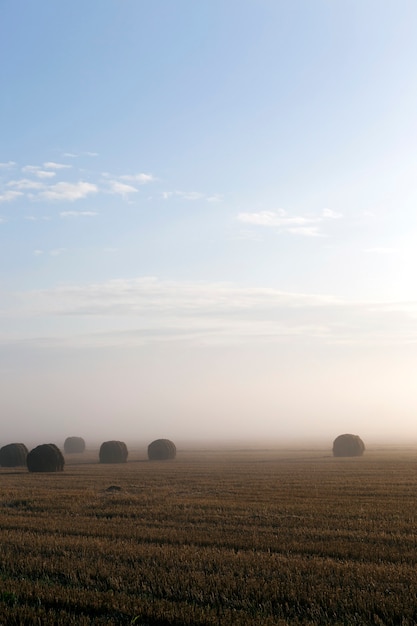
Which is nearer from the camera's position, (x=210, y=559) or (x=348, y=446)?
(x=210, y=559)

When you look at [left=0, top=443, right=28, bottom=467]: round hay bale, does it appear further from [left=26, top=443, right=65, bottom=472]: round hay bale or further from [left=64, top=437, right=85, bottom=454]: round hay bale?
[left=64, top=437, right=85, bottom=454]: round hay bale

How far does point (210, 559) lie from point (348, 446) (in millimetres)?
44727

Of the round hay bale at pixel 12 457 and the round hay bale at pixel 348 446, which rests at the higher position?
the round hay bale at pixel 12 457

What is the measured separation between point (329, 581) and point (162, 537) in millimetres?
4790

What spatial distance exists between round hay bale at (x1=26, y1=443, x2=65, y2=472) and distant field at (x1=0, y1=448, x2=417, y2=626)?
53.0 ft

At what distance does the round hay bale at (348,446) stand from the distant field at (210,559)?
32.8 m

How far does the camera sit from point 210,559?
35.8 feet

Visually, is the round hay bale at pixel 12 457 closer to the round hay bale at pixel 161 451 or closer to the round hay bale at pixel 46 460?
the round hay bale at pixel 46 460

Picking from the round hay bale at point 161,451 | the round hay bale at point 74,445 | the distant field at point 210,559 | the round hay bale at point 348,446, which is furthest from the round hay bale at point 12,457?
the round hay bale at point 74,445

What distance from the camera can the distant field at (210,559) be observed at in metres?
8.14

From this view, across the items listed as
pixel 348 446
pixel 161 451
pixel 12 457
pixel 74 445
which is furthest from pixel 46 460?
pixel 74 445

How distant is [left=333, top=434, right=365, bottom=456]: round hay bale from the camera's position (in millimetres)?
53156

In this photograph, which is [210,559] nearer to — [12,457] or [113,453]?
[12,457]

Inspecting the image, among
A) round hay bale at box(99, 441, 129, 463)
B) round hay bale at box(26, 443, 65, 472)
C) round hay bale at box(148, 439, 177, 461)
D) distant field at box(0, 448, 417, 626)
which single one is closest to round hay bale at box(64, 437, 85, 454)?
round hay bale at box(148, 439, 177, 461)
